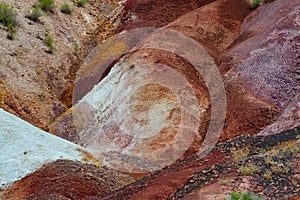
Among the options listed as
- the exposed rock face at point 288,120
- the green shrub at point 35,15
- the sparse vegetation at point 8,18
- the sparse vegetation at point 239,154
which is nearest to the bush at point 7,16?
the sparse vegetation at point 8,18

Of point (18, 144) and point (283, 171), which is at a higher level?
point (283, 171)

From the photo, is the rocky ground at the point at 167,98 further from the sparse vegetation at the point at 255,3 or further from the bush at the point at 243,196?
the bush at the point at 243,196

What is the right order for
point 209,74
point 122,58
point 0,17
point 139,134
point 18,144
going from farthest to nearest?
1. point 0,17
2. point 122,58
3. point 209,74
4. point 139,134
5. point 18,144

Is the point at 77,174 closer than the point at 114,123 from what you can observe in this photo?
Yes

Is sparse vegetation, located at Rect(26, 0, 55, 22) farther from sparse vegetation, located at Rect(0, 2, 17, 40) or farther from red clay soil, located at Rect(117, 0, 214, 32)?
red clay soil, located at Rect(117, 0, 214, 32)

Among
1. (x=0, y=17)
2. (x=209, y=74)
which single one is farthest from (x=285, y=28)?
(x=0, y=17)

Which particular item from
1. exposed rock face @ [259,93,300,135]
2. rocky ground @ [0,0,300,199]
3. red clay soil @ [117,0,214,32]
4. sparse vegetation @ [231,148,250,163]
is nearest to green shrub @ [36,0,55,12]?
rocky ground @ [0,0,300,199]

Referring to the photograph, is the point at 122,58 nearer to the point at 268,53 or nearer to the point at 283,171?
the point at 268,53
